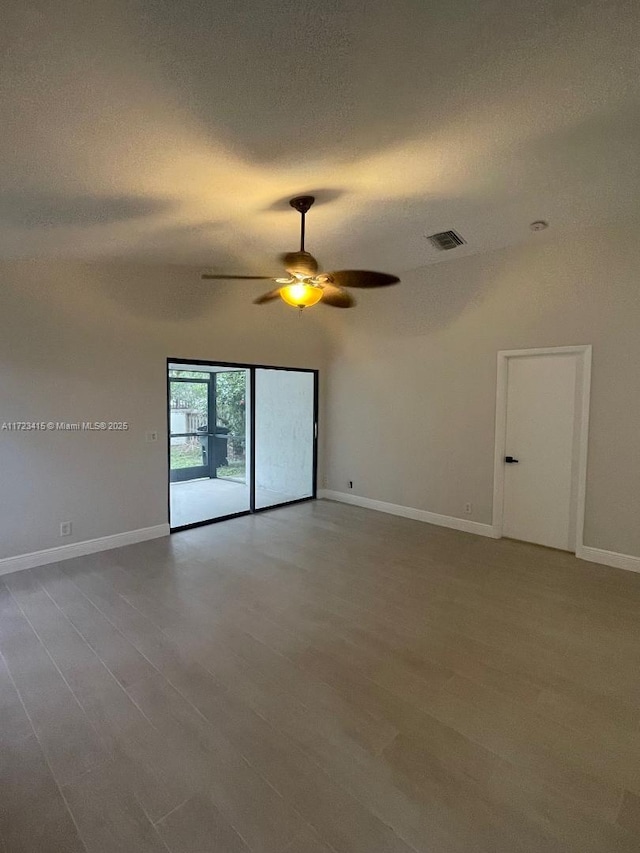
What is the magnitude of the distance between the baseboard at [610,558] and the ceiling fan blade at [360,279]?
3.21 metres

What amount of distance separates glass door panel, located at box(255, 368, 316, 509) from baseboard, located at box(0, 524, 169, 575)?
6.06 ft

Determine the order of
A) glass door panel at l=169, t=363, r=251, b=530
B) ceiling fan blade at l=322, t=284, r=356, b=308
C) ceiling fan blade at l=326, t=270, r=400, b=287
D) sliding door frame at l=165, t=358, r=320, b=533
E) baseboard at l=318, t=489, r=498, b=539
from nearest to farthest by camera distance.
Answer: ceiling fan blade at l=326, t=270, r=400, b=287 → ceiling fan blade at l=322, t=284, r=356, b=308 → sliding door frame at l=165, t=358, r=320, b=533 → baseboard at l=318, t=489, r=498, b=539 → glass door panel at l=169, t=363, r=251, b=530

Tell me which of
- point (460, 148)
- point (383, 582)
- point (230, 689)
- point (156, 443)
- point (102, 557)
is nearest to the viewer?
point (230, 689)

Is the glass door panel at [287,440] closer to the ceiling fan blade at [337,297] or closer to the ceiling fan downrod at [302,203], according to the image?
the ceiling fan blade at [337,297]

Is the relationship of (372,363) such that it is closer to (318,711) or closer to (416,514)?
(416,514)

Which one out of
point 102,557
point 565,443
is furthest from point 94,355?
point 565,443

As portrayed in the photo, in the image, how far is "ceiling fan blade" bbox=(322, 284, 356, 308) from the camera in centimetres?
330

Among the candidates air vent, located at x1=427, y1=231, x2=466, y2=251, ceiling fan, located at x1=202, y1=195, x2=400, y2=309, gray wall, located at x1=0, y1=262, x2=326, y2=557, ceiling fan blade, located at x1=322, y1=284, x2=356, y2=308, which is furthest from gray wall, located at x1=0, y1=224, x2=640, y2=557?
ceiling fan blade, located at x1=322, y1=284, x2=356, y2=308

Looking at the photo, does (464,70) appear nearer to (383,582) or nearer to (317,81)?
(317,81)

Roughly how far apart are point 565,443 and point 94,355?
4779 mm

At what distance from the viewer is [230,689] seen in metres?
2.19

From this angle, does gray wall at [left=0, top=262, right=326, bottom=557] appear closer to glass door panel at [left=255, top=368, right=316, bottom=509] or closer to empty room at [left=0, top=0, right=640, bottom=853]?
empty room at [left=0, top=0, right=640, bottom=853]

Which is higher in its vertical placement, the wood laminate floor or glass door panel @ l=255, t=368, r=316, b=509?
glass door panel @ l=255, t=368, r=316, b=509

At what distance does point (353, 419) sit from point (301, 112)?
4.32 m
